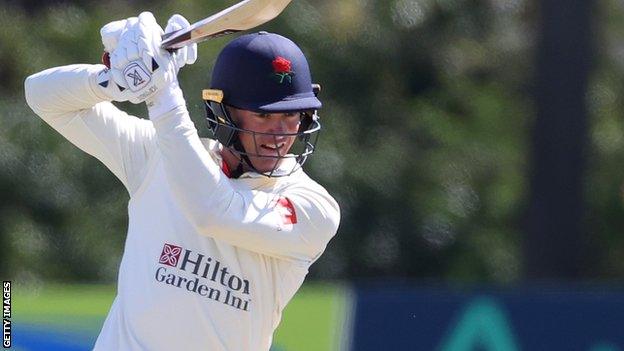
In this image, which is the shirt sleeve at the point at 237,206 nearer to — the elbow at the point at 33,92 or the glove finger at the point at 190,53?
the glove finger at the point at 190,53

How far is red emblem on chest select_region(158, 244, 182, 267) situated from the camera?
3.54m

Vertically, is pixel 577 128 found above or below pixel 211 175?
below

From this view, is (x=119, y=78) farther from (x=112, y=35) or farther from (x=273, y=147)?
(x=273, y=147)

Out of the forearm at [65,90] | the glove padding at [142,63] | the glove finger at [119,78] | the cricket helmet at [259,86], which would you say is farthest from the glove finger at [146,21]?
the cricket helmet at [259,86]

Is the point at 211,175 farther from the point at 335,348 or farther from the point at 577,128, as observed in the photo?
the point at 577,128

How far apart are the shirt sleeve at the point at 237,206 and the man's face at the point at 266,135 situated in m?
0.09

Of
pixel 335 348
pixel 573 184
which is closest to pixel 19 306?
pixel 335 348

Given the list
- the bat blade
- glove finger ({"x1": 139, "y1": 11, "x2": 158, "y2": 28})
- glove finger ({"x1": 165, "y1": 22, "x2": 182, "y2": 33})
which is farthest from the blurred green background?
glove finger ({"x1": 139, "y1": 11, "x2": 158, "y2": 28})

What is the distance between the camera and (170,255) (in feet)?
11.6

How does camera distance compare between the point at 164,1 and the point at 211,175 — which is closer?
the point at 211,175

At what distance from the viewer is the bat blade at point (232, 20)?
3479 millimetres

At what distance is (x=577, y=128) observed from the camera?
31.0ft

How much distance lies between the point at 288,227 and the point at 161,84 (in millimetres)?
515

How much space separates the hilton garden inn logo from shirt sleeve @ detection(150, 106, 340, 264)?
83 millimetres
